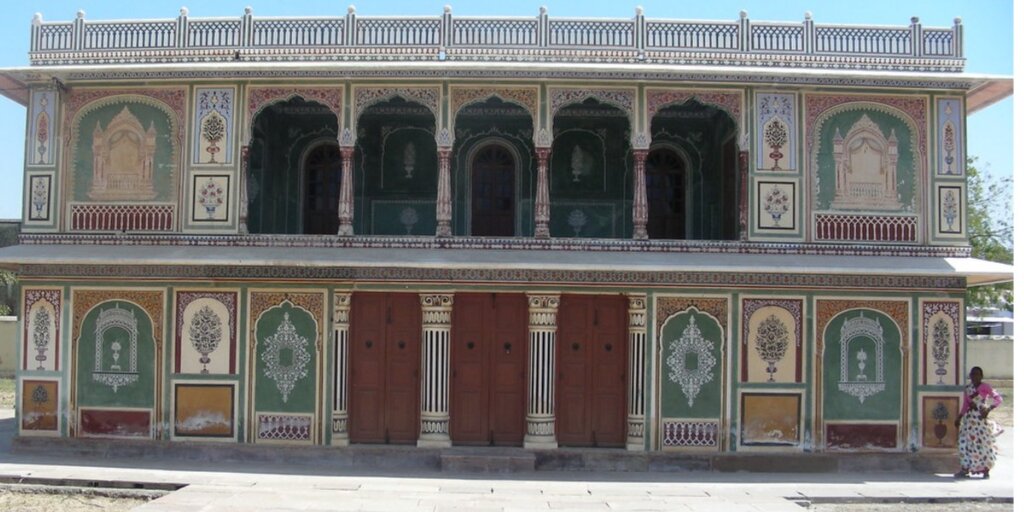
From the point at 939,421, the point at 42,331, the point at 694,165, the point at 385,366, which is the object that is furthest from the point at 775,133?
the point at 42,331

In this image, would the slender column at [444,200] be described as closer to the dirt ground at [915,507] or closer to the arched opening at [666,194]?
the arched opening at [666,194]

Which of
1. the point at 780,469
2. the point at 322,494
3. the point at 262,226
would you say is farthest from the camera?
the point at 262,226

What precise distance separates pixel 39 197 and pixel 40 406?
9.55ft

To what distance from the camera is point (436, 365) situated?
1380cm

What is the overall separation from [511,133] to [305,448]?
19.0 feet

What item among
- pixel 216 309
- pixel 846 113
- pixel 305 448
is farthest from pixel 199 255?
pixel 846 113

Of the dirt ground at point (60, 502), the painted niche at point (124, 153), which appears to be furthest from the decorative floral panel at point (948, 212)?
the dirt ground at point (60, 502)

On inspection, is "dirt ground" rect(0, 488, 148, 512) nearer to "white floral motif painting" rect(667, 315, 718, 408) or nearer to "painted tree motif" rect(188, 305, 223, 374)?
"painted tree motif" rect(188, 305, 223, 374)

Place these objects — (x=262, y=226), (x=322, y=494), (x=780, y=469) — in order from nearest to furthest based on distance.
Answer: (x=322, y=494) → (x=780, y=469) → (x=262, y=226)

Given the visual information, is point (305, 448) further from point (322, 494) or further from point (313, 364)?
point (322, 494)

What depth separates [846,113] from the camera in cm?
1380

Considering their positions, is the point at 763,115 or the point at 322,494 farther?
the point at 763,115

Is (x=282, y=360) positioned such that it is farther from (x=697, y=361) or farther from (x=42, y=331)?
(x=697, y=361)

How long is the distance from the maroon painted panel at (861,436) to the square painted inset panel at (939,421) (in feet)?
1.42
